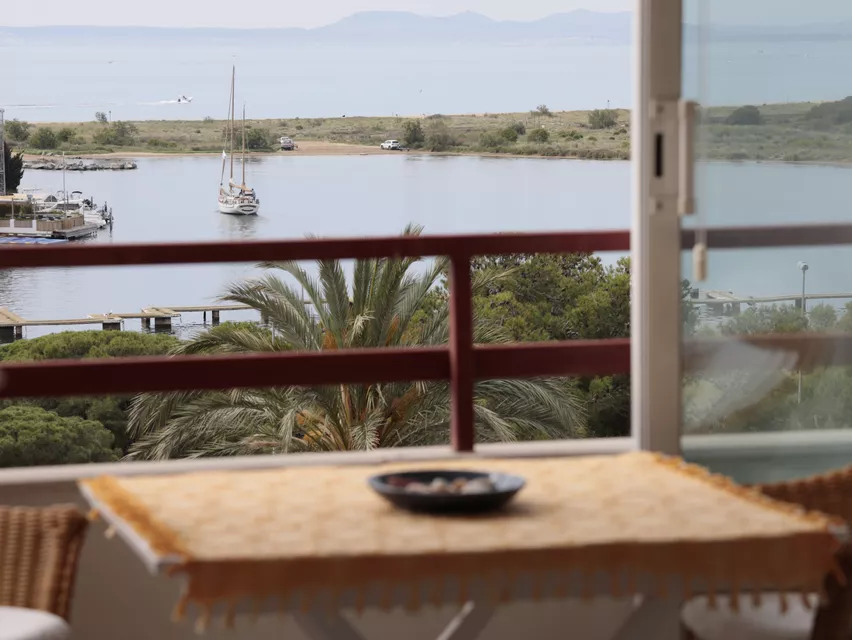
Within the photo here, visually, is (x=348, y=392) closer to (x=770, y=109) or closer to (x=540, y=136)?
(x=770, y=109)

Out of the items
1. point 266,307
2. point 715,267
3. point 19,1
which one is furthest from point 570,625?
point 19,1

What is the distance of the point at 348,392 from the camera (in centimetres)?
1059

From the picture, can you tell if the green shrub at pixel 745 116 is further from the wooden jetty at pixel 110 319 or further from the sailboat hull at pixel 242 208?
the sailboat hull at pixel 242 208

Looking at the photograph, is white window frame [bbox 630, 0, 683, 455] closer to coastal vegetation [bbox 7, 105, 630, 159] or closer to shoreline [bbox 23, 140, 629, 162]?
coastal vegetation [bbox 7, 105, 630, 159]

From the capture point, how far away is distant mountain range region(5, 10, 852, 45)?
28.1 meters

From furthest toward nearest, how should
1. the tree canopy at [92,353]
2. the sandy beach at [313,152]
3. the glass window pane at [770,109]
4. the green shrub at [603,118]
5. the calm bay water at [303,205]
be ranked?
1. the sandy beach at [313,152]
2. the green shrub at [603,118]
3. the calm bay water at [303,205]
4. the tree canopy at [92,353]
5. the glass window pane at [770,109]

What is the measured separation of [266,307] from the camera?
1020cm

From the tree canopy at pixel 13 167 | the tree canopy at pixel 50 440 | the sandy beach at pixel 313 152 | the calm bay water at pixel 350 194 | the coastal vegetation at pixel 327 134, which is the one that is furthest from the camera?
the sandy beach at pixel 313 152

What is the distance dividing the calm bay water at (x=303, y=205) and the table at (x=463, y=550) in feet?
67.2

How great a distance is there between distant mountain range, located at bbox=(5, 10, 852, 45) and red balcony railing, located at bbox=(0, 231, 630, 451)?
25.9 m

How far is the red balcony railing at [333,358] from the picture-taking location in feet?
8.87

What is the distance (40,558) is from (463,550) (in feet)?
3.39

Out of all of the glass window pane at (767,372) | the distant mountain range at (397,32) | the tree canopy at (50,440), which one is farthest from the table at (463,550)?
the distant mountain range at (397,32)

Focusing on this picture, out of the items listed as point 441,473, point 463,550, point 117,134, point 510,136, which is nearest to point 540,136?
point 510,136
